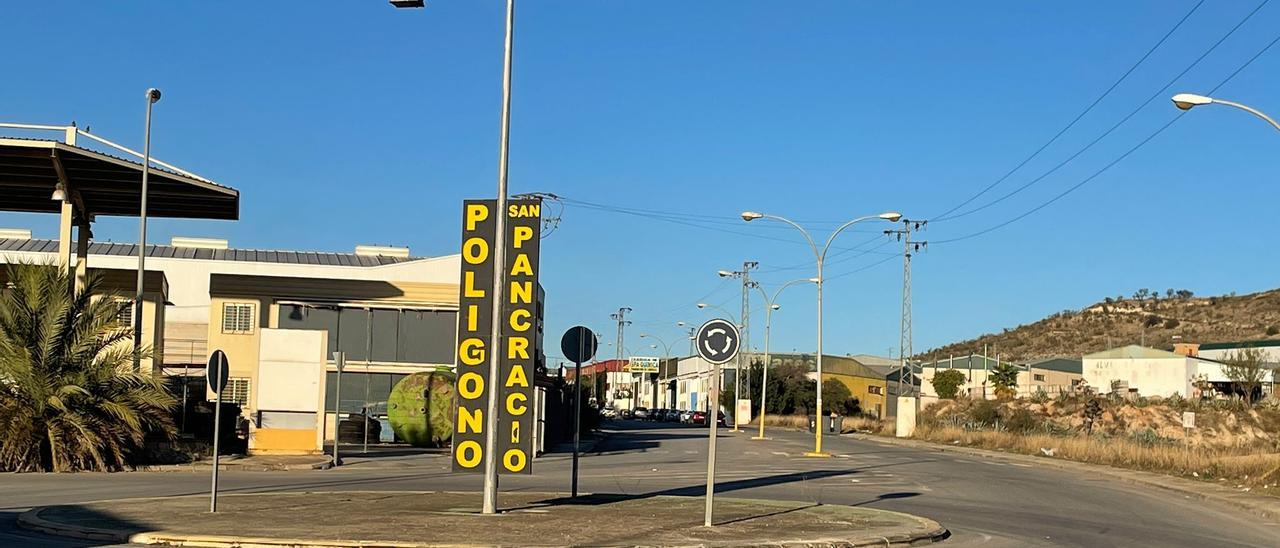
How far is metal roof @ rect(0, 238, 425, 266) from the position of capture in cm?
7412

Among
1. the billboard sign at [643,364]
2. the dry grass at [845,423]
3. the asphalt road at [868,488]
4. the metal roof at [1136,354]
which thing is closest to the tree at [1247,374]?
the metal roof at [1136,354]

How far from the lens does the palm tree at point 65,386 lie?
92.8ft

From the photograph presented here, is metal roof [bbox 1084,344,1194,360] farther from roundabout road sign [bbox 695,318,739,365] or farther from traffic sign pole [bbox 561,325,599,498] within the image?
roundabout road sign [bbox 695,318,739,365]

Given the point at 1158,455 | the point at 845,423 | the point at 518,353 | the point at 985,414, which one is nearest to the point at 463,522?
the point at 518,353

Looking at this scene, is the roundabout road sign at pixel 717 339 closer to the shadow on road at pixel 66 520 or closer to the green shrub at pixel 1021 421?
the shadow on road at pixel 66 520

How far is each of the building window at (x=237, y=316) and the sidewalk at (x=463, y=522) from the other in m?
35.0

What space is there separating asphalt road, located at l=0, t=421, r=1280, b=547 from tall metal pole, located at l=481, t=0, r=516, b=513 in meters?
2.25

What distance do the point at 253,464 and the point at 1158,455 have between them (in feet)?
80.0

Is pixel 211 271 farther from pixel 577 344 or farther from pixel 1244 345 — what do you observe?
pixel 1244 345

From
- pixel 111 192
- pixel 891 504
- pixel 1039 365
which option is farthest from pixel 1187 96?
pixel 1039 365

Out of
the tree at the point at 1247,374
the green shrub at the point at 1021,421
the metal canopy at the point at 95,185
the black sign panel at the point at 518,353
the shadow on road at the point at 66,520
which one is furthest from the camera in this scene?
the tree at the point at 1247,374

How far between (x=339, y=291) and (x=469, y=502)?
3742 centimetres

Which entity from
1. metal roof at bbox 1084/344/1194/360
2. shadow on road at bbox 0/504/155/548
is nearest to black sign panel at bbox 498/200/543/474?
shadow on road at bbox 0/504/155/548

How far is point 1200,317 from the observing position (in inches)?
6029
